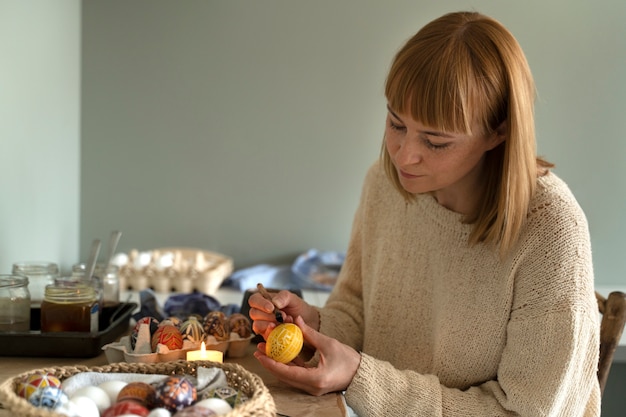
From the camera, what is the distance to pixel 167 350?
125 cm

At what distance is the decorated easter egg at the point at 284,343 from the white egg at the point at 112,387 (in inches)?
11.7

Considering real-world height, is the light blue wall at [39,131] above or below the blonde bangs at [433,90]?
below

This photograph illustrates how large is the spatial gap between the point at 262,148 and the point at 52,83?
29.5 inches

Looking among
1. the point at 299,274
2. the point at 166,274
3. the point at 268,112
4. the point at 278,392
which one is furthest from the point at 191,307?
the point at 268,112

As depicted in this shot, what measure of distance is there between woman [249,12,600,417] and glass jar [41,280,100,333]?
30cm

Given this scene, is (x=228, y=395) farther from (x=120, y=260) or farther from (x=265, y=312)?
(x=120, y=260)

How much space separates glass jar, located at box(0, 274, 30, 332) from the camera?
1.36 meters

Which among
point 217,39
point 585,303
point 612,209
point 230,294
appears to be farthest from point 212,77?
point 585,303

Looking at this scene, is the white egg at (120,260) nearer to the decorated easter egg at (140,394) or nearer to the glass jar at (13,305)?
the glass jar at (13,305)

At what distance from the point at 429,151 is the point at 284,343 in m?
0.40

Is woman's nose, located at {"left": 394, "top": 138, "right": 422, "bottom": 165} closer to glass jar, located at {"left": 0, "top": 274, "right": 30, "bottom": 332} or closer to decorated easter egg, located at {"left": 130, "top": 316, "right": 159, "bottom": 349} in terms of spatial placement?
decorated easter egg, located at {"left": 130, "top": 316, "right": 159, "bottom": 349}

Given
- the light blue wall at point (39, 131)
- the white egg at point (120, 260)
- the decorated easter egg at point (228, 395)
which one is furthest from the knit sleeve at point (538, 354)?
the white egg at point (120, 260)

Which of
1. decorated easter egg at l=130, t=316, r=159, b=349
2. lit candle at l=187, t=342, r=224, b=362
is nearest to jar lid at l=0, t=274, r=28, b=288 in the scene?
decorated easter egg at l=130, t=316, r=159, b=349

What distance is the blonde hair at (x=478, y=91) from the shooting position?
4.19ft
